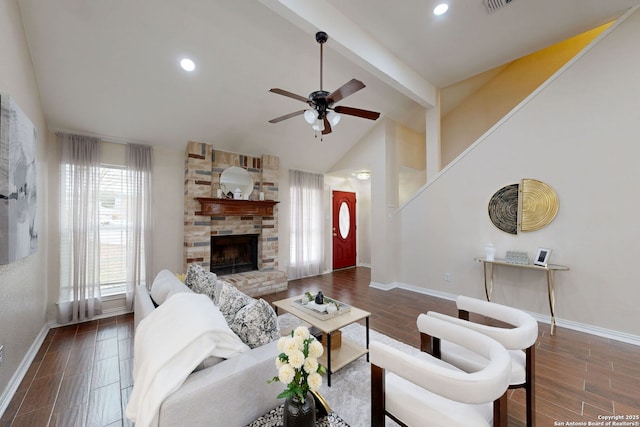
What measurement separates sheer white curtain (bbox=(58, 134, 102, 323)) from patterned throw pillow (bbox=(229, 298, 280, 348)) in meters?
3.09

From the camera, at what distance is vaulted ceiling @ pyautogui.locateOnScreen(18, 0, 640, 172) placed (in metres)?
2.54

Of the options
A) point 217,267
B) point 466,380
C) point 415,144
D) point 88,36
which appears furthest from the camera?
point 415,144

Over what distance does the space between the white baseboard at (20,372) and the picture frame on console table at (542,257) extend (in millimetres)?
5314

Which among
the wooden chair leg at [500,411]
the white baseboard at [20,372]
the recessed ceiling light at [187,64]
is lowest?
the white baseboard at [20,372]

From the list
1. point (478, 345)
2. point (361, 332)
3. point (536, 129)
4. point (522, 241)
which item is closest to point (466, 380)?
point (478, 345)

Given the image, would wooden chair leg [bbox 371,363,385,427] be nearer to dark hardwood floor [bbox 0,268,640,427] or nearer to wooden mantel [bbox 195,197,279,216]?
dark hardwood floor [bbox 0,268,640,427]

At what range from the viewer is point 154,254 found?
391 cm

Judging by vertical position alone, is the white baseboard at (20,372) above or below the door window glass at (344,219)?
below

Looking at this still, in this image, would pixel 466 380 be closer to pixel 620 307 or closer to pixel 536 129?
pixel 620 307

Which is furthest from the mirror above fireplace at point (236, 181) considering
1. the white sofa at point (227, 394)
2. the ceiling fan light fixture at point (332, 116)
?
the white sofa at point (227, 394)

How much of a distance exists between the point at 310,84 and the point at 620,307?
4743 mm

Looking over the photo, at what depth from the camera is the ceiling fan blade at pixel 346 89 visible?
2053 mm

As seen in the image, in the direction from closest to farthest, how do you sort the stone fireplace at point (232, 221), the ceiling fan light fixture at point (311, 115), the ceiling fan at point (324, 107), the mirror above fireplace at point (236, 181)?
1. the ceiling fan at point (324, 107)
2. the ceiling fan light fixture at point (311, 115)
3. the stone fireplace at point (232, 221)
4. the mirror above fireplace at point (236, 181)

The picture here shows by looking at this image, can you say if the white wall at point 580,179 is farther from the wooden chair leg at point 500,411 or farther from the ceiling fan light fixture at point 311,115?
the wooden chair leg at point 500,411
